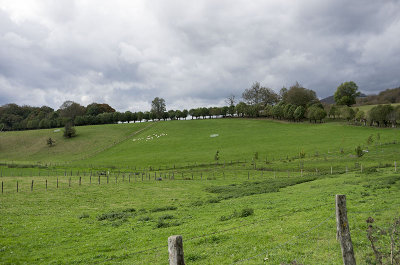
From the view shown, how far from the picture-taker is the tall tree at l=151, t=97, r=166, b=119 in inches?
7136

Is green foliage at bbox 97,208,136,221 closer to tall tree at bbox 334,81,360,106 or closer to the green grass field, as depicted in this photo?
the green grass field

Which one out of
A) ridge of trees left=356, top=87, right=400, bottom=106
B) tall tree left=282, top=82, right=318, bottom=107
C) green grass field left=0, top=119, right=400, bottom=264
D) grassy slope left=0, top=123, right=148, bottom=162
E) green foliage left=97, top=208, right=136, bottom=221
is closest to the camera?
green grass field left=0, top=119, right=400, bottom=264

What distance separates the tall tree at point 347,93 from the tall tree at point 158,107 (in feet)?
365

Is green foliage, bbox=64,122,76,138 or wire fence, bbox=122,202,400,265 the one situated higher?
green foliage, bbox=64,122,76,138

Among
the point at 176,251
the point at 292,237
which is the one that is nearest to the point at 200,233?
the point at 292,237

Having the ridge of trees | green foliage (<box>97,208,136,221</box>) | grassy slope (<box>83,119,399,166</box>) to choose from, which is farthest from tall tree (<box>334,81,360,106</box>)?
green foliage (<box>97,208,136,221</box>)

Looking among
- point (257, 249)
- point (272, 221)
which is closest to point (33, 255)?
point (257, 249)

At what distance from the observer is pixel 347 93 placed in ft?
480

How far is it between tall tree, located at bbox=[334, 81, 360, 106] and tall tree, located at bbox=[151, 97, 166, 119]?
111351mm

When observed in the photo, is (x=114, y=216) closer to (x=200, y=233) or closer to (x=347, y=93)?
(x=200, y=233)

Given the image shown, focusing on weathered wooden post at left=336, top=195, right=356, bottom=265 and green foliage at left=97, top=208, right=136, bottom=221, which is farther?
green foliage at left=97, top=208, right=136, bottom=221

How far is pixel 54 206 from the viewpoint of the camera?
2873cm

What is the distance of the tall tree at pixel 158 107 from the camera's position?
595 ft

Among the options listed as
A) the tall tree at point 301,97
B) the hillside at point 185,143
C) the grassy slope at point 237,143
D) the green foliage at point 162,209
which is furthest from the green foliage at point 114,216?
the tall tree at point 301,97
